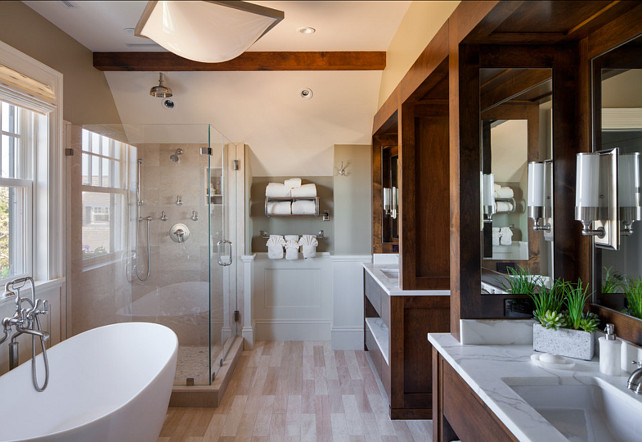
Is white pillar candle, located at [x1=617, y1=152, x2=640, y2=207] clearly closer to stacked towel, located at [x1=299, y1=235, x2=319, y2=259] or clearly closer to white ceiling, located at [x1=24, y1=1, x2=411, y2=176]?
white ceiling, located at [x1=24, y1=1, x2=411, y2=176]

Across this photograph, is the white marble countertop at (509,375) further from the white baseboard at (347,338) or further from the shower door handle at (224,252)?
the white baseboard at (347,338)

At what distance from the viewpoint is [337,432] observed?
226 cm

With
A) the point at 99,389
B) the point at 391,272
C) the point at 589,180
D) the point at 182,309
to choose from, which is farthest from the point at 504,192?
the point at 99,389

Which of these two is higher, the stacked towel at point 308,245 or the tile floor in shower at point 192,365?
the stacked towel at point 308,245

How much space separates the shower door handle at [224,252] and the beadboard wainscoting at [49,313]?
3.26ft

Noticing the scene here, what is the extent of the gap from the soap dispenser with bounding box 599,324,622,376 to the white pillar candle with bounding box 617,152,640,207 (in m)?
0.44

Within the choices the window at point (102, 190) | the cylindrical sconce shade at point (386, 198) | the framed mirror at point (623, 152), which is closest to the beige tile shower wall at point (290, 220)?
the cylindrical sconce shade at point (386, 198)

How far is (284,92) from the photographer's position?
10.7 ft

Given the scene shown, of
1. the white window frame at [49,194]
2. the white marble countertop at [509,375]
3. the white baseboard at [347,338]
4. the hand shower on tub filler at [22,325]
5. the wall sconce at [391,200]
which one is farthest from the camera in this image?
the white baseboard at [347,338]

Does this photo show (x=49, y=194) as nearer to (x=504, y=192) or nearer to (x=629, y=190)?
(x=504, y=192)

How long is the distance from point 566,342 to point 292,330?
286 cm

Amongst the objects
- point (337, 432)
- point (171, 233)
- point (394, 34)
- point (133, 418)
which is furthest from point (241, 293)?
point (394, 34)

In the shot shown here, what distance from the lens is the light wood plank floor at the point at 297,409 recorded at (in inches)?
88.4

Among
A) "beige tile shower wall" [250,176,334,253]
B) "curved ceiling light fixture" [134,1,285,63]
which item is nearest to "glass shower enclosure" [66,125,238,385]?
"curved ceiling light fixture" [134,1,285,63]
